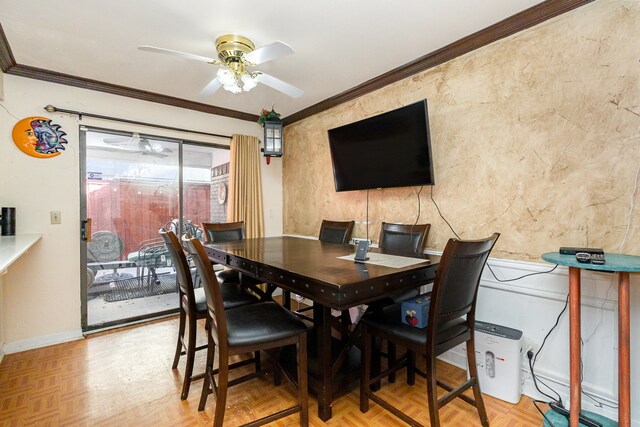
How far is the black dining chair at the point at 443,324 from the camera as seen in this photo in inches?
55.0

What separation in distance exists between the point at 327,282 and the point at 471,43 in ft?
7.01

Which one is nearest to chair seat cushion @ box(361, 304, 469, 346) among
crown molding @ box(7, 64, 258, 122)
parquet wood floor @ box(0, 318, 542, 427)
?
parquet wood floor @ box(0, 318, 542, 427)

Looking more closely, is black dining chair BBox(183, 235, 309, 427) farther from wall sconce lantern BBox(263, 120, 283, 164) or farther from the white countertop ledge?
wall sconce lantern BBox(263, 120, 283, 164)

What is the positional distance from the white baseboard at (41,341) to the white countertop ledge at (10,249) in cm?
95

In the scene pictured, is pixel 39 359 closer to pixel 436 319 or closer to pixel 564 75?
pixel 436 319

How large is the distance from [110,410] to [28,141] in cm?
246

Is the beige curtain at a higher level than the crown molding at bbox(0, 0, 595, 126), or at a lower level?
lower

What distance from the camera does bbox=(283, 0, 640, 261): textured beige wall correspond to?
5.54 ft

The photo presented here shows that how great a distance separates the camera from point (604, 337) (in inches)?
67.9

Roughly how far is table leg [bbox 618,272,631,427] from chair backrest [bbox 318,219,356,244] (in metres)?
2.04

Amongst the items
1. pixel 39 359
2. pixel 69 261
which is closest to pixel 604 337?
pixel 39 359

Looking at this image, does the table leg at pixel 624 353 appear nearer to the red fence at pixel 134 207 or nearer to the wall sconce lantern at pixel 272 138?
the wall sconce lantern at pixel 272 138

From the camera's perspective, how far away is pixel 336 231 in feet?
10.5

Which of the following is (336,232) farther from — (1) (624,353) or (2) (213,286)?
(1) (624,353)
